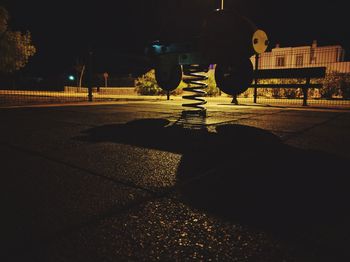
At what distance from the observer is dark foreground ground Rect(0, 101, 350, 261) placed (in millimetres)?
998

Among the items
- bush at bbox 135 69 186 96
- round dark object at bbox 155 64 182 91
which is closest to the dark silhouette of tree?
bush at bbox 135 69 186 96

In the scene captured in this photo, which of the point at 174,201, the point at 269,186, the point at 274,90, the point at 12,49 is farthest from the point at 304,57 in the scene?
the point at 174,201

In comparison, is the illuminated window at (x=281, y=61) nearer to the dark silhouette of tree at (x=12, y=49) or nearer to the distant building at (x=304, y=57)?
the distant building at (x=304, y=57)

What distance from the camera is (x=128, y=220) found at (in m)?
1.21

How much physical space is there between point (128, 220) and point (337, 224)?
926mm

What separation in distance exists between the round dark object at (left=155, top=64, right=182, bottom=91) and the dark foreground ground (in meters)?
2.33

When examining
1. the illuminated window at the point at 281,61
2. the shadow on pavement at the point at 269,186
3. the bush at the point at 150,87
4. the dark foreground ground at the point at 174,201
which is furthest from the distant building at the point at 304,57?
the dark foreground ground at the point at 174,201

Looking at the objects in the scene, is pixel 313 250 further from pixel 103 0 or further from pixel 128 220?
pixel 103 0

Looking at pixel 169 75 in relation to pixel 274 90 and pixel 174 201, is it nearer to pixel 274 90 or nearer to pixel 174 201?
pixel 174 201

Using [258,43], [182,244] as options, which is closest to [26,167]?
[182,244]

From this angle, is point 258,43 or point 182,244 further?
point 258,43

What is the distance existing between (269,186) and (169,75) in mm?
3536

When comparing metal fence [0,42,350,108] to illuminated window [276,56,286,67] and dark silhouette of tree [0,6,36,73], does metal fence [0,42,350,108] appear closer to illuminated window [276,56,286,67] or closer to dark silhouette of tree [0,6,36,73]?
illuminated window [276,56,286,67]

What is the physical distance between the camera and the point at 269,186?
5.31 ft
